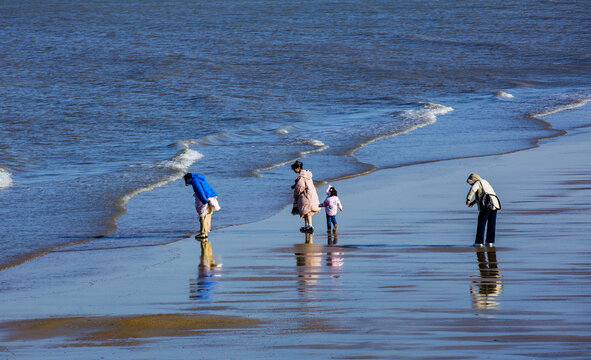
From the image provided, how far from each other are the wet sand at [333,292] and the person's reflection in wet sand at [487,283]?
0.02 metres

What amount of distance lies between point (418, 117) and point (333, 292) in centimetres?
2527

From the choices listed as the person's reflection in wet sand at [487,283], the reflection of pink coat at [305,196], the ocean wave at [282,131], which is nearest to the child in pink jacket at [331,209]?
the reflection of pink coat at [305,196]

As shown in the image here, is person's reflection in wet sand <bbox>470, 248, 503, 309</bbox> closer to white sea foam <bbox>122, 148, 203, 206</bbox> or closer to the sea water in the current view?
the sea water

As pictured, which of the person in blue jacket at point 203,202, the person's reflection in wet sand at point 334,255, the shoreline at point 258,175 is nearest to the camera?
the person's reflection in wet sand at point 334,255

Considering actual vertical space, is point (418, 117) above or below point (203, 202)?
below

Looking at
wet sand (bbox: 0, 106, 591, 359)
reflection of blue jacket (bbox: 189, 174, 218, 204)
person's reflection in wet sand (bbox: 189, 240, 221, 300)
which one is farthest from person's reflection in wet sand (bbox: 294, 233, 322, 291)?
reflection of blue jacket (bbox: 189, 174, 218, 204)

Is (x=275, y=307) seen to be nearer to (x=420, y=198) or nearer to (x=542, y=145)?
(x=420, y=198)

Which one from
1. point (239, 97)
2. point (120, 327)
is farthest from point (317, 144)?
point (120, 327)

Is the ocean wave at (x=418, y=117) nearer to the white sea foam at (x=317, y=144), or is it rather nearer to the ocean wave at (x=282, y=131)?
the white sea foam at (x=317, y=144)

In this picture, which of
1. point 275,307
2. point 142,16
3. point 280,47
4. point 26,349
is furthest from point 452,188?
point 142,16

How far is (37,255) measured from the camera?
13.2 meters

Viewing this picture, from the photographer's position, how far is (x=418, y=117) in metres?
34.5

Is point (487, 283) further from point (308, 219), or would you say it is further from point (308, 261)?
point (308, 219)

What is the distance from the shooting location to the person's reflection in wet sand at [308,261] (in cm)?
1053
